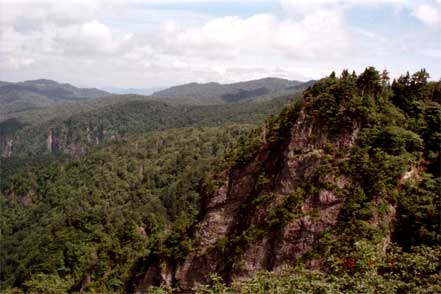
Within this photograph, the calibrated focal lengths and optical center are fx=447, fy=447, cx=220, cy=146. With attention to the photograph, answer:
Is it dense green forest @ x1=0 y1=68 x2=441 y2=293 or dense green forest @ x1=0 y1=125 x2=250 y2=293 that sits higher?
dense green forest @ x1=0 y1=68 x2=441 y2=293

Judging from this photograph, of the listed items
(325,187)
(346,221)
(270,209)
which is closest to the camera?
(346,221)

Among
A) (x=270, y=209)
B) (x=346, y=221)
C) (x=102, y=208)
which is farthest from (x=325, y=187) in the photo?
(x=102, y=208)

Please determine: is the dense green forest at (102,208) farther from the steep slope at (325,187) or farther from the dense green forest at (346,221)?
the steep slope at (325,187)

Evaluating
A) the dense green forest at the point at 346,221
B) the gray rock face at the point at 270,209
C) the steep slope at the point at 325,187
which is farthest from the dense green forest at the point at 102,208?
Result: the steep slope at the point at 325,187

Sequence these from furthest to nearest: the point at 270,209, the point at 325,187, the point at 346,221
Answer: the point at 270,209, the point at 325,187, the point at 346,221

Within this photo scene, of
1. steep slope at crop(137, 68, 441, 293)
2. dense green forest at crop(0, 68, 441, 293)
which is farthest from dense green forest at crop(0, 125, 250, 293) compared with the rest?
steep slope at crop(137, 68, 441, 293)

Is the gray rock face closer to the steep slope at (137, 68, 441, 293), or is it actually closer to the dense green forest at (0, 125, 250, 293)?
the steep slope at (137, 68, 441, 293)

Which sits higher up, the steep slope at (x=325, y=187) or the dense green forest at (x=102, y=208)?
the steep slope at (x=325, y=187)

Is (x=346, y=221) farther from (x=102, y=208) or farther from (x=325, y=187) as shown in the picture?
(x=102, y=208)

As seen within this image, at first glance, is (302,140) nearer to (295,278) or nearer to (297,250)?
(297,250)

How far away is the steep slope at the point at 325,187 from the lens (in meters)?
23.7

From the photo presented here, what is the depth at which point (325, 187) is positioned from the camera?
25.2 m

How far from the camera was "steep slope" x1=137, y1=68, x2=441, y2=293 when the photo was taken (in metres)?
23.7

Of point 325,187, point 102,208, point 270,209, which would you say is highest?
point 325,187
